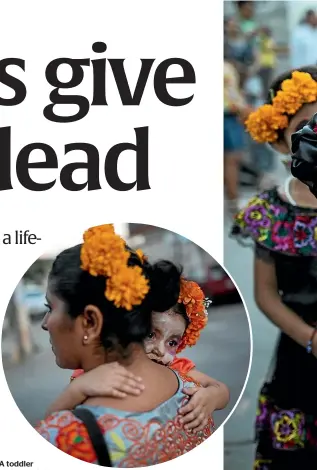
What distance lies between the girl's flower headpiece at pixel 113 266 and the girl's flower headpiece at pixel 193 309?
10 cm

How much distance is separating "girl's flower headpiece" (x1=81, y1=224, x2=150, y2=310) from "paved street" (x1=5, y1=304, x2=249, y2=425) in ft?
0.58

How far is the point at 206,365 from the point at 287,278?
1.55ft

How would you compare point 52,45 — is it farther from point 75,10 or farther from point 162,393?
point 162,393

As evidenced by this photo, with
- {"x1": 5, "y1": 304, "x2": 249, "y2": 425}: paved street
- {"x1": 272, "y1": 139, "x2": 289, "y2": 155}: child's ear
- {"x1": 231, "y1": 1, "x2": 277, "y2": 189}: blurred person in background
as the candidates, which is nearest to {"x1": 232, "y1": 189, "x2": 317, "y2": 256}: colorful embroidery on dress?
{"x1": 272, "y1": 139, "x2": 289, "y2": 155}: child's ear

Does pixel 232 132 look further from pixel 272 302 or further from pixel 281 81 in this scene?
pixel 272 302

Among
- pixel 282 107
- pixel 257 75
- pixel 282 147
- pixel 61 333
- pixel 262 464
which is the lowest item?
pixel 262 464

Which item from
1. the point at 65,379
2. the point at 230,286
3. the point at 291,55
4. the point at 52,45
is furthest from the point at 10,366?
the point at 291,55

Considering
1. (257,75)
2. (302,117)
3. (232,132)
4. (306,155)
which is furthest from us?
(257,75)

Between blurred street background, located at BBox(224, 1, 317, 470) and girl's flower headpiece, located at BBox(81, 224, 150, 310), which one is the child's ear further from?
girl's flower headpiece, located at BBox(81, 224, 150, 310)

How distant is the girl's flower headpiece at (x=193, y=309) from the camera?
6.23 ft

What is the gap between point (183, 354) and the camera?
1.92 m

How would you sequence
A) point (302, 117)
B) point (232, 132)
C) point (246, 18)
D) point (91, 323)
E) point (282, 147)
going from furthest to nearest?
point (246, 18) < point (232, 132) < point (282, 147) < point (302, 117) < point (91, 323)

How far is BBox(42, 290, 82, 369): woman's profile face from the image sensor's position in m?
1.86

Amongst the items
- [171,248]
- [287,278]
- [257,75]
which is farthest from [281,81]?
[257,75]
